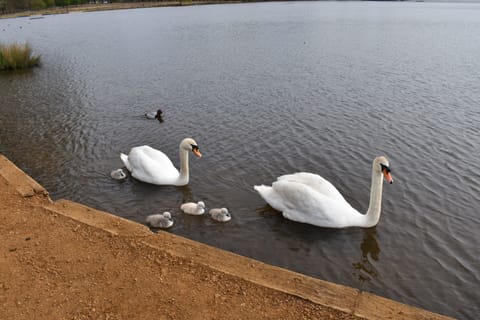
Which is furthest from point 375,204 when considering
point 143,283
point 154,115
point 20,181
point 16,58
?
point 16,58

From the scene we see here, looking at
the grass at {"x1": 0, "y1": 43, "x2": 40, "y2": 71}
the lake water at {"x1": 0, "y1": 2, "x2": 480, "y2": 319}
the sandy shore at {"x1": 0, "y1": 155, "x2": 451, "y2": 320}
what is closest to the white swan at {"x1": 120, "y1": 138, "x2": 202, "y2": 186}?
the lake water at {"x1": 0, "y1": 2, "x2": 480, "y2": 319}

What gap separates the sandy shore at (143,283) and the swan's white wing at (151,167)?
2994 mm

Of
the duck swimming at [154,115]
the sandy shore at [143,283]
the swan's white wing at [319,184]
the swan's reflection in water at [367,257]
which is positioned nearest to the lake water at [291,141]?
the swan's reflection in water at [367,257]

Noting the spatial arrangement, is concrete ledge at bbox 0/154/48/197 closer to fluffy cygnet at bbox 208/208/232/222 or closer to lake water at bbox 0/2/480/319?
lake water at bbox 0/2/480/319

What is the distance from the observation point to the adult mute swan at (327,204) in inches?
305

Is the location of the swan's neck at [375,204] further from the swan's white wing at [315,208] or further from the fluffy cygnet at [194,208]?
the fluffy cygnet at [194,208]

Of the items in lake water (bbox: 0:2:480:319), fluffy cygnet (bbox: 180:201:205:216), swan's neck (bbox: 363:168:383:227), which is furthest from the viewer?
fluffy cygnet (bbox: 180:201:205:216)

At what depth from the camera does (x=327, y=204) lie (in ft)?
25.5

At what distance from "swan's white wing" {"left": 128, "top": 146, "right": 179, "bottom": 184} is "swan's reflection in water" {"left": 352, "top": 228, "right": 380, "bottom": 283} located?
15.5ft

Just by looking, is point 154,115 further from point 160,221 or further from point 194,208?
point 160,221

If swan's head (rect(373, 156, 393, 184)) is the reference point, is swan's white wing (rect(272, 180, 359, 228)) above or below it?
below

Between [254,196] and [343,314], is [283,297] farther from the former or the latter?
[254,196]

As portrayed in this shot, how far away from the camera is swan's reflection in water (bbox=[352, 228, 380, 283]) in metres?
6.72

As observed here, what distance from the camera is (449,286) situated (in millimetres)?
6430
